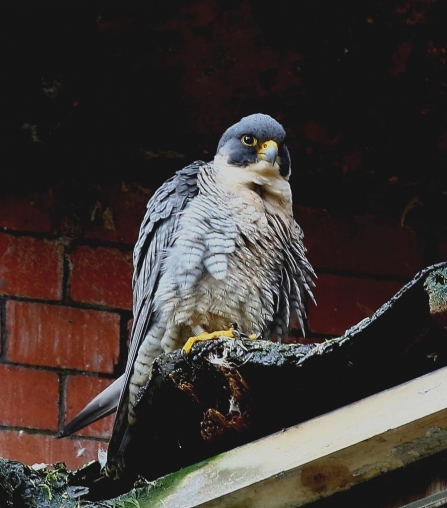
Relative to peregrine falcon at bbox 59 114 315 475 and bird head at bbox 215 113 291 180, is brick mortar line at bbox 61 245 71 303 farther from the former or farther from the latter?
bird head at bbox 215 113 291 180

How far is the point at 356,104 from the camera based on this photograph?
2969 millimetres

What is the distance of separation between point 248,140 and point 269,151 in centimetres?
7

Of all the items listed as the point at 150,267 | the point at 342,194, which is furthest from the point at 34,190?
the point at 342,194

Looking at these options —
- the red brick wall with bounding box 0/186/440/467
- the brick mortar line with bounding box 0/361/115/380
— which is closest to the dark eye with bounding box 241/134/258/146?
the red brick wall with bounding box 0/186/440/467

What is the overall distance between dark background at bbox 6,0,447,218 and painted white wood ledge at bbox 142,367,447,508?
1.18 metres

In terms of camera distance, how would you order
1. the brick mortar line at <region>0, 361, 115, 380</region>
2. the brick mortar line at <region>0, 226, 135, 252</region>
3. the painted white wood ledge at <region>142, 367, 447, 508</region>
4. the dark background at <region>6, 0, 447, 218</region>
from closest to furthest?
the painted white wood ledge at <region>142, 367, 447, 508</region>
the dark background at <region>6, 0, 447, 218</region>
the brick mortar line at <region>0, 361, 115, 380</region>
the brick mortar line at <region>0, 226, 135, 252</region>

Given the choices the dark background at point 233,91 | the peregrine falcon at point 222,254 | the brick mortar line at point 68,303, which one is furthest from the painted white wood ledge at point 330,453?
the dark background at point 233,91

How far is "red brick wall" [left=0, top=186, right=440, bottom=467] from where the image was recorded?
2850 mm

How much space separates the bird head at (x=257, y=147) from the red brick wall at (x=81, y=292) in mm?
275

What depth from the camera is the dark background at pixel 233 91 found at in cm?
277

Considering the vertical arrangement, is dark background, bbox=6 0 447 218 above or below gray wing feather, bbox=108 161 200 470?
above

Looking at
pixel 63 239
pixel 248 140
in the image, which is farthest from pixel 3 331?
pixel 248 140

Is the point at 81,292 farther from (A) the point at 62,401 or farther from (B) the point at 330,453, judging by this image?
(B) the point at 330,453

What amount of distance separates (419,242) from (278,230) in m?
0.47
